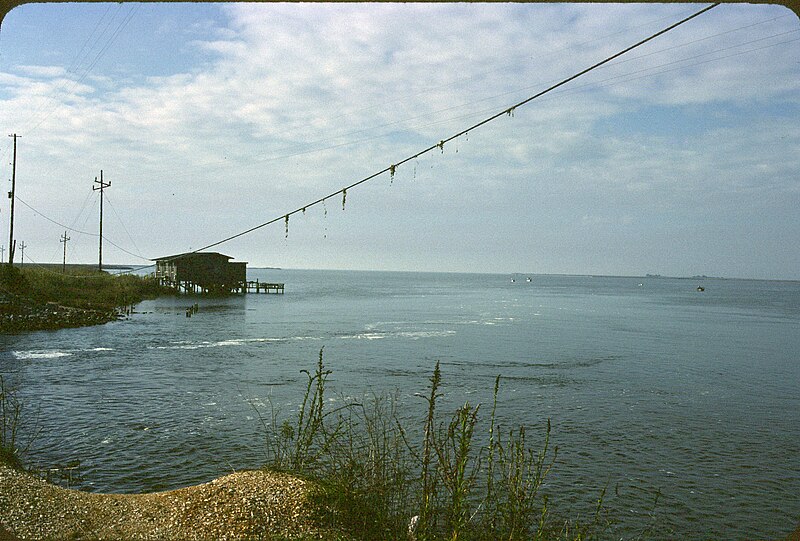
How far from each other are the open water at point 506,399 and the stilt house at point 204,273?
27171 millimetres

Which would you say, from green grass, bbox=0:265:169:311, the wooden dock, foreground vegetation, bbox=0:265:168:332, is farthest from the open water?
the wooden dock

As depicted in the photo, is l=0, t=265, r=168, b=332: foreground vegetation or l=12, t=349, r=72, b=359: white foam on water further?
l=0, t=265, r=168, b=332: foreground vegetation

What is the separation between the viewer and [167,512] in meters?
6.03

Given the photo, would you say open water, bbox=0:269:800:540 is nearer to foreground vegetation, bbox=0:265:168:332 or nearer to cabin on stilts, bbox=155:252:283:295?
foreground vegetation, bbox=0:265:168:332

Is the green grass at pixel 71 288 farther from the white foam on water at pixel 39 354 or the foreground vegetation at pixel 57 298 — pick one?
the white foam on water at pixel 39 354

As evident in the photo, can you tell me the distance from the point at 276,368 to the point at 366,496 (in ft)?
60.9

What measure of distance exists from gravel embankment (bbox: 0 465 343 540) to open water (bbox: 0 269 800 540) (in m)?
4.10

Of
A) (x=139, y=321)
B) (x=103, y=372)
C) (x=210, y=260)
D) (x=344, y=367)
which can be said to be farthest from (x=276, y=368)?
(x=210, y=260)

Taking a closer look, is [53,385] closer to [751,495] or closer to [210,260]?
[751,495]

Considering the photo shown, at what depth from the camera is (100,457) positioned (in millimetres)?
11789

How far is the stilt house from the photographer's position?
220 feet

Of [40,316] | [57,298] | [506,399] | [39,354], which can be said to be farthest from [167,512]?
[57,298]

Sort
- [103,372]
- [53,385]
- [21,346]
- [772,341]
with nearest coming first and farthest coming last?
[53,385] → [103,372] → [21,346] → [772,341]

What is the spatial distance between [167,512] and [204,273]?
66.6 meters
